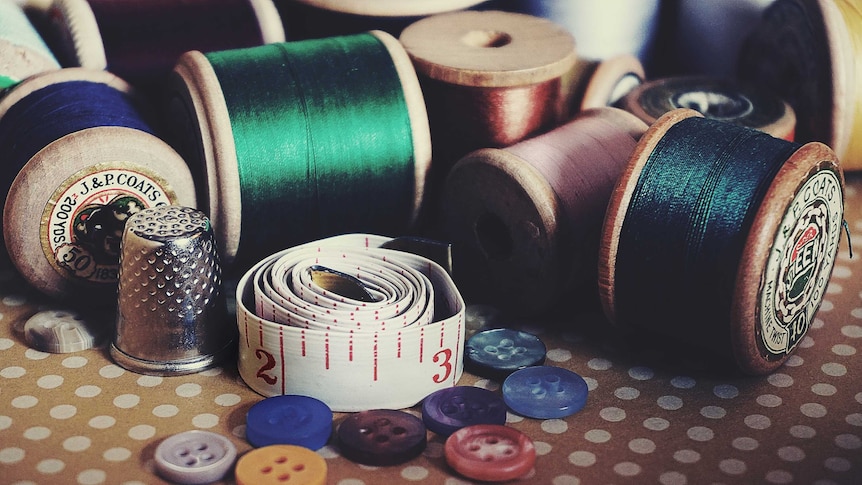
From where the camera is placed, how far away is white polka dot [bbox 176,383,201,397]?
1.94m

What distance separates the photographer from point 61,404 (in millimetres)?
1898

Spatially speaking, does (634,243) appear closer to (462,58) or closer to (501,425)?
(501,425)

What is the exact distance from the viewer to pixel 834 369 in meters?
2.05

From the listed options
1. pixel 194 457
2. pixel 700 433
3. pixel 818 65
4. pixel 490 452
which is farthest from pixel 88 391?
pixel 818 65

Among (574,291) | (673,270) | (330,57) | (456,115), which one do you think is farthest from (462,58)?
(673,270)

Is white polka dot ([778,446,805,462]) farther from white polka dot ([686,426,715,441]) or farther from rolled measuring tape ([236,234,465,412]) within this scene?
rolled measuring tape ([236,234,465,412])

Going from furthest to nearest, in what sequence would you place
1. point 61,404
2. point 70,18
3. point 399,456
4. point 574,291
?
point 70,18 < point 574,291 < point 61,404 < point 399,456

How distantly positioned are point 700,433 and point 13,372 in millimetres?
1270

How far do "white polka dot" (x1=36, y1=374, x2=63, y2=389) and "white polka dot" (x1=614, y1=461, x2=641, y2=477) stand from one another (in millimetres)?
1024

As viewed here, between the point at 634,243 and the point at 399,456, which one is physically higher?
the point at 634,243

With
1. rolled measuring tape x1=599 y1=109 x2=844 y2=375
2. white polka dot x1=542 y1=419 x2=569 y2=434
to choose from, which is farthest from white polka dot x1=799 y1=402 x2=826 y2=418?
white polka dot x1=542 y1=419 x2=569 y2=434

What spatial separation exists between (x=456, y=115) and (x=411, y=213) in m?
0.25

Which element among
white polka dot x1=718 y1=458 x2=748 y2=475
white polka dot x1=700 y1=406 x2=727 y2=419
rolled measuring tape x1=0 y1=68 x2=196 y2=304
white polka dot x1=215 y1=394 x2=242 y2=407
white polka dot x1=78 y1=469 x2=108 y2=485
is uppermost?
rolled measuring tape x1=0 y1=68 x2=196 y2=304

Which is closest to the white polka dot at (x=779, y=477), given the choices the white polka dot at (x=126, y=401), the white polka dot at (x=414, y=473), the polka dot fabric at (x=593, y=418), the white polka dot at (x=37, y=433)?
the polka dot fabric at (x=593, y=418)
